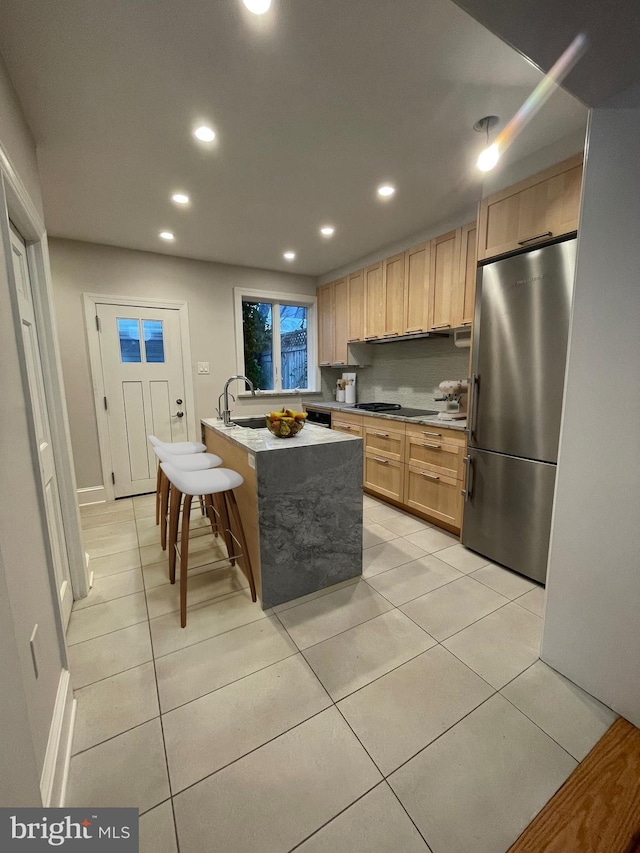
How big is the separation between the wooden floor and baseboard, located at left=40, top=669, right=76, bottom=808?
4.33 feet

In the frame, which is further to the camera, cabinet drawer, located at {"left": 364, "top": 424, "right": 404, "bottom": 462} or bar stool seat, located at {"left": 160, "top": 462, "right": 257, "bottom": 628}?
cabinet drawer, located at {"left": 364, "top": 424, "right": 404, "bottom": 462}

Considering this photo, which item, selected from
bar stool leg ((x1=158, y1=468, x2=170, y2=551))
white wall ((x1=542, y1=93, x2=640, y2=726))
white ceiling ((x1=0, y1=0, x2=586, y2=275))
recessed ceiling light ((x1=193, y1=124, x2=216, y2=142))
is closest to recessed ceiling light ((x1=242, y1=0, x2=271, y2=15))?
white ceiling ((x1=0, y1=0, x2=586, y2=275))

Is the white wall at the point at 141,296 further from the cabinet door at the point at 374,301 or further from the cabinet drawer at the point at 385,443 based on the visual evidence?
the cabinet drawer at the point at 385,443

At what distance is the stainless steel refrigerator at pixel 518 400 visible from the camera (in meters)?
1.87

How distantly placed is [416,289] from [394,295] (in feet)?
0.99

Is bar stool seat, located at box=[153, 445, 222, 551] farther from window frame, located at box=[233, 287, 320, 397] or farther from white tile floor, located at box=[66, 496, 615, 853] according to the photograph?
window frame, located at box=[233, 287, 320, 397]

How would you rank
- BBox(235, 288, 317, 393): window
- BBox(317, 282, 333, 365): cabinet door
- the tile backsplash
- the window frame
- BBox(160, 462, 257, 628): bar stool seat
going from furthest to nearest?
BBox(317, 282, 333, 365): cabinet door
BBox(235, 288, 317, 393): window
the window frame
the tile backsplash
BBox(160, 462, 257, 628): bar stool seat

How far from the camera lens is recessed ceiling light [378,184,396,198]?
2398 mm

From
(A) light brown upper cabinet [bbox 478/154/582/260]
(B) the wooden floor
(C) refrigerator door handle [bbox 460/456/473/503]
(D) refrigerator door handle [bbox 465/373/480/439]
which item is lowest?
(B) the wooden floor

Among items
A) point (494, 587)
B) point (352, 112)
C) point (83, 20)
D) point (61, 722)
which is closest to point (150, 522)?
point (61, 722)

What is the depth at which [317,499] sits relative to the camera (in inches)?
76.8

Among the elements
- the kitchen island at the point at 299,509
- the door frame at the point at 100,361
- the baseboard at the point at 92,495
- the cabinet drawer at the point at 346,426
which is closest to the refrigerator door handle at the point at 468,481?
the kitchen island at the point at 299,509

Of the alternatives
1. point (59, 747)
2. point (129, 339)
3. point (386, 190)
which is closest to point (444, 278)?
point (386, 190)

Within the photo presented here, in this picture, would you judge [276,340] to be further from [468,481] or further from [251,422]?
[468,481]
